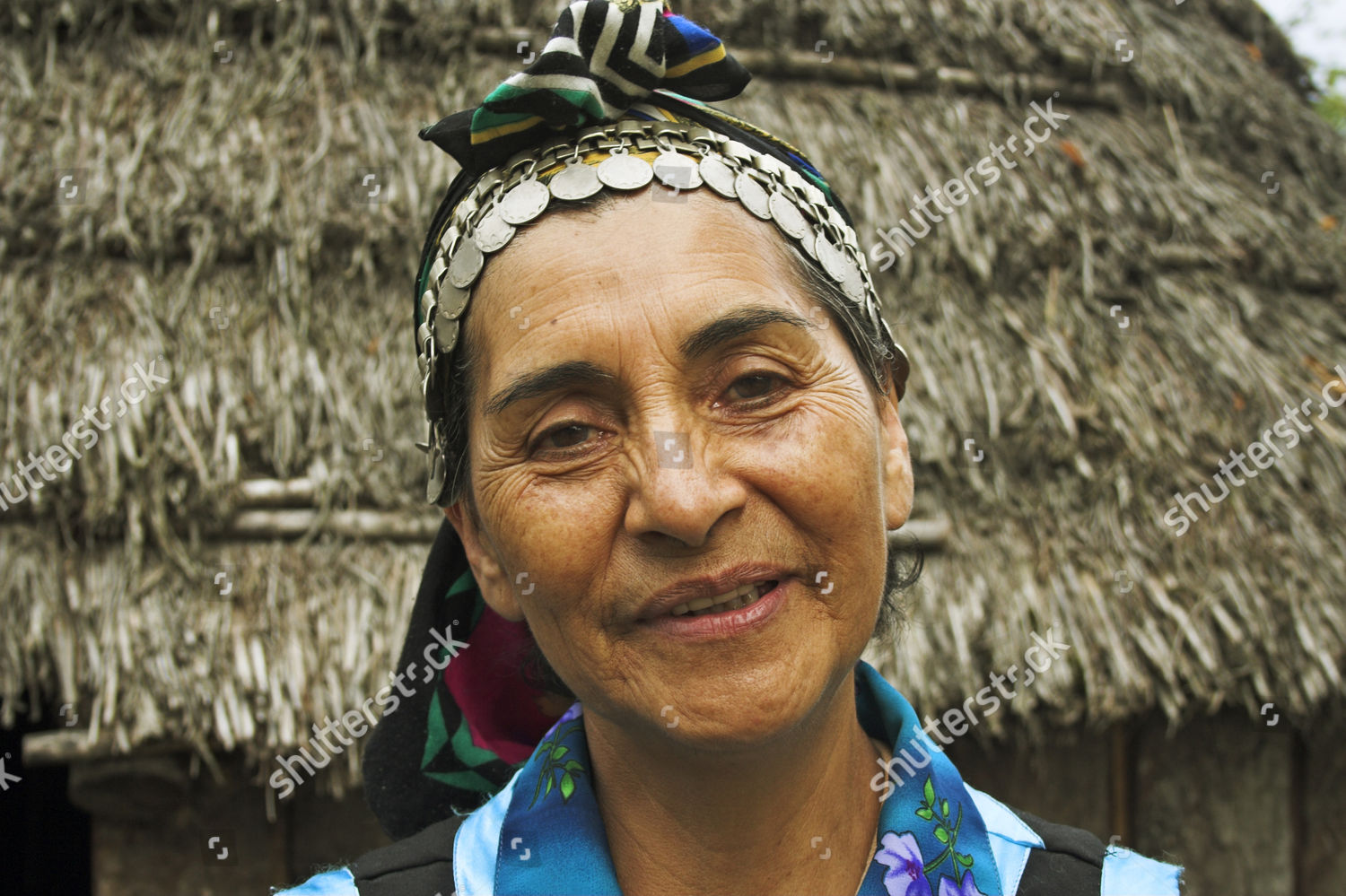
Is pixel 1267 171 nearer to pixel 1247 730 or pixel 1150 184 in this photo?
pixel 1150 184

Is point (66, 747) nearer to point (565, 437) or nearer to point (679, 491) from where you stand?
point (565, 437)

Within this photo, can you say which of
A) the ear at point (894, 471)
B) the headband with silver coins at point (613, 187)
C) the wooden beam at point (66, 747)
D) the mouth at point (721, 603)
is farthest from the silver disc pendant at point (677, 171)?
the wooden beam at point (66, 747)

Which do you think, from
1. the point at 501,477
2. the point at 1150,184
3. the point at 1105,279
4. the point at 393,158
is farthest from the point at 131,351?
the point at 1150,184

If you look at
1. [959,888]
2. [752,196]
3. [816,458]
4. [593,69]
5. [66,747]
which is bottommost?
[959,888]

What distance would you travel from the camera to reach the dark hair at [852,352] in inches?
52.8

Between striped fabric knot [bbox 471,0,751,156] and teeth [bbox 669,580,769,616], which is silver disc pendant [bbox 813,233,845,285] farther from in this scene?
teeth [bbox 669,580,769,616]

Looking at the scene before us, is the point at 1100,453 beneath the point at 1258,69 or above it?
beneath

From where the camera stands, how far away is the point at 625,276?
1.21 m

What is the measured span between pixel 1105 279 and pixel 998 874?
2801 mm

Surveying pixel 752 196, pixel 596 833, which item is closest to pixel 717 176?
pixel 752 196

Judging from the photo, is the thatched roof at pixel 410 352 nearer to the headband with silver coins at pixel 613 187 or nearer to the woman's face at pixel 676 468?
the headband with silver coins at pixel 613 187

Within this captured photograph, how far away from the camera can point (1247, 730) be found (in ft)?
11.1

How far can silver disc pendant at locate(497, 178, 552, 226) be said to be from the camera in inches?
50.9

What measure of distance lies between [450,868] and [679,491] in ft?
2.18
